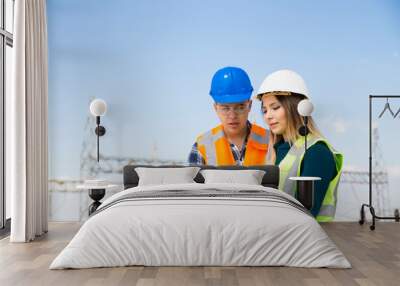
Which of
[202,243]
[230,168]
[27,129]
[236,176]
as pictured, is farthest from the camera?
[230,168]

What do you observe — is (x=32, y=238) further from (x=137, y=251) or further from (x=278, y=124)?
(x=278, y=124)

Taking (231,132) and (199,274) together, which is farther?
(231,132)

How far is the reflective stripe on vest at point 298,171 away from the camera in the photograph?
6.91 m

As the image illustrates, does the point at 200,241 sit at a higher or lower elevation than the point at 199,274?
higher

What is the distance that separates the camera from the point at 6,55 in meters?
6.39

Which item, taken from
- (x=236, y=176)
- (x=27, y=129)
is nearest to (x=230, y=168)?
(x=236, y=176)

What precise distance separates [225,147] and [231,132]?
0.21 m

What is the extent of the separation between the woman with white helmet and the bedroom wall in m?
0.15

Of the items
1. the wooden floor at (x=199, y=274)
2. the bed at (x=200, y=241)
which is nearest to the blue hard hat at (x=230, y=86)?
the wooden floor at (x=199, y=274)

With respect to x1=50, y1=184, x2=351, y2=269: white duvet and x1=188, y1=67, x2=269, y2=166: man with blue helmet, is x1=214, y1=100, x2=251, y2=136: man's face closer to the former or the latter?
x1=188, y1=67, x2=269, y2=166: man with blue helmet

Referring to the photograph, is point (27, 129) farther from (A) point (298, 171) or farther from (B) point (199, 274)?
(A) point (298, 171)

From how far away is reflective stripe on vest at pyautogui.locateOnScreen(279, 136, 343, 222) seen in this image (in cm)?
691

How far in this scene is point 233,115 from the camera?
6992mm

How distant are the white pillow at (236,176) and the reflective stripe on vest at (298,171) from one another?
1.97 ft
